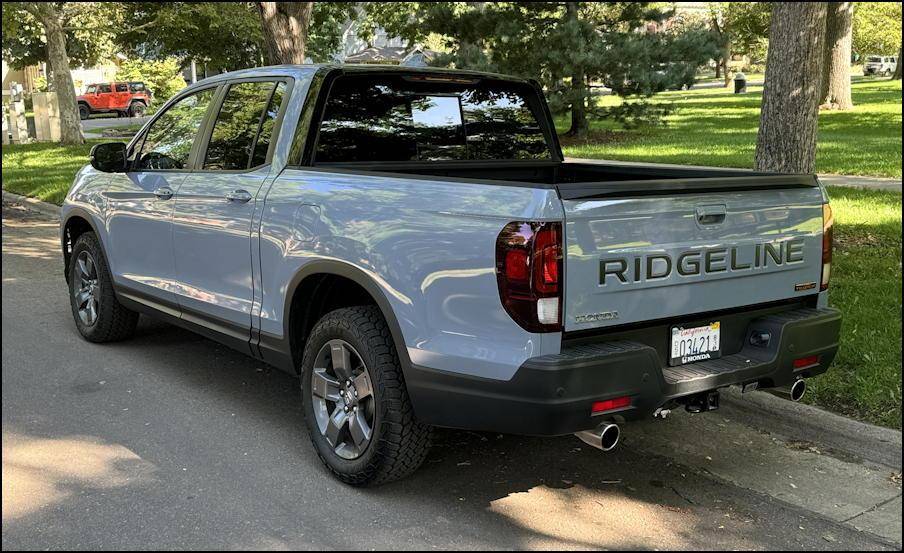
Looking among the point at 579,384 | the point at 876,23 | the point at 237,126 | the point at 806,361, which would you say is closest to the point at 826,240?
the point at 806,361

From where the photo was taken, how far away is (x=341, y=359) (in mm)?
4266

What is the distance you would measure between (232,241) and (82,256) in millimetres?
2343

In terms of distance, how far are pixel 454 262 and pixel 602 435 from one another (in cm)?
89

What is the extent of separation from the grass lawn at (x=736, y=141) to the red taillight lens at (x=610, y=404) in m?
12.2

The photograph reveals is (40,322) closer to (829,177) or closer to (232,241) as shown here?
(232,241)

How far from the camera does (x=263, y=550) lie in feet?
11.9

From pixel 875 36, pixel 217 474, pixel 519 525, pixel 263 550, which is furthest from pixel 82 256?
pixel 875 36

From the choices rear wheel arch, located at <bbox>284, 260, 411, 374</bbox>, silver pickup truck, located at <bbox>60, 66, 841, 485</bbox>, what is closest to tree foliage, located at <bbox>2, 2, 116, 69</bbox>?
silver pickup truck, located at <bbox>60, 66, 841, 485</bbox>

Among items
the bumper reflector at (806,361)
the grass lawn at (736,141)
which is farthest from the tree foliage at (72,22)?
the bumper reflector at (806,361)

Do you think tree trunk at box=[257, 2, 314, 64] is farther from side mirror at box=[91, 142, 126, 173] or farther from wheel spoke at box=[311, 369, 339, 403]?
wheel spoke at box=[311, 369, 339, 403]

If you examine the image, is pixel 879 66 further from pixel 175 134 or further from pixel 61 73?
pixel 175 134

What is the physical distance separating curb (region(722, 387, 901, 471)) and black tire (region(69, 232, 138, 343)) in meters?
4.05

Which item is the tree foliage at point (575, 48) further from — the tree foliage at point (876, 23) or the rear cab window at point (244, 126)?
the tree foliage at point (876, 23)

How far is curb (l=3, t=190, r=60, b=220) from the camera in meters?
13.7
